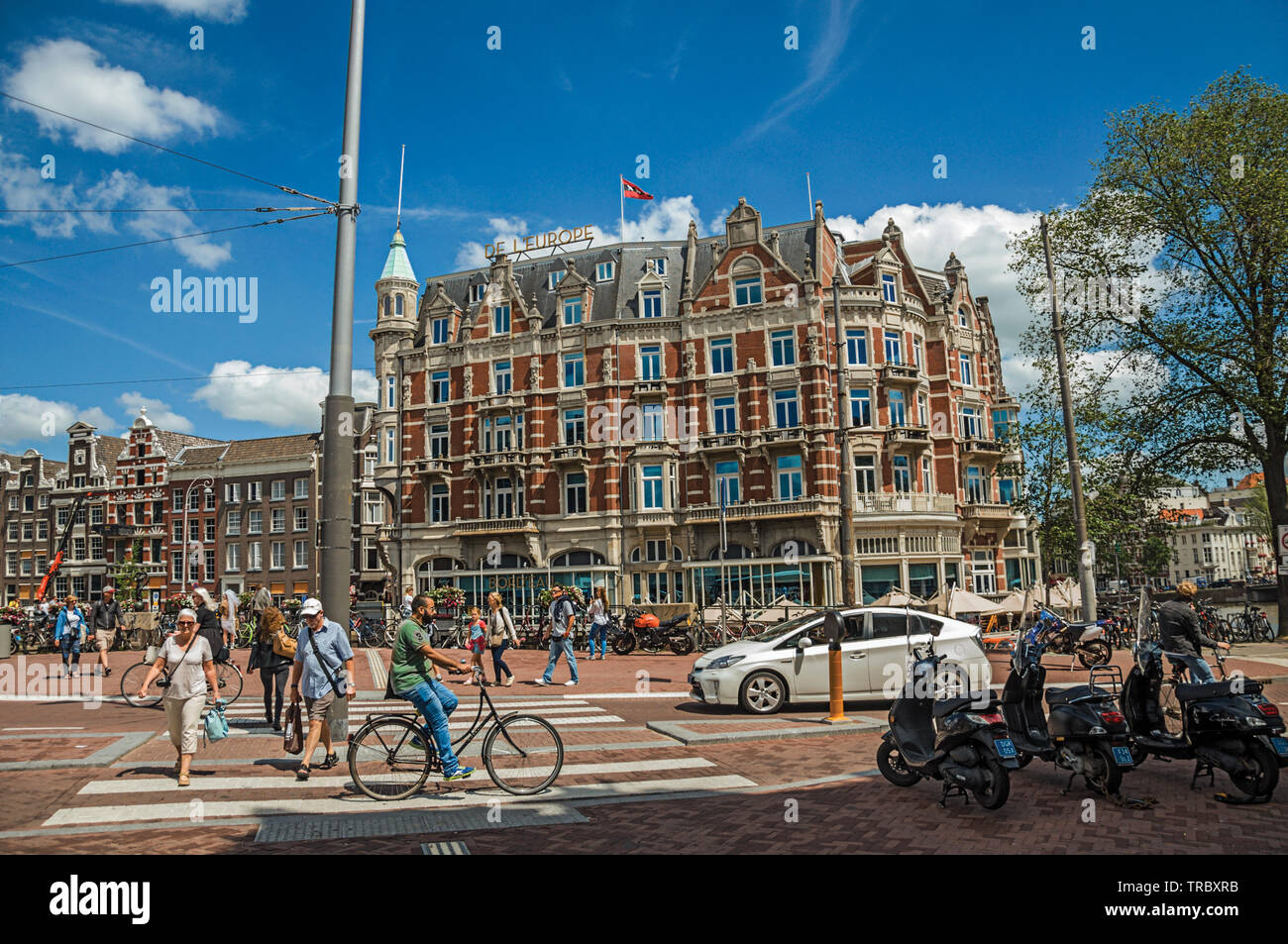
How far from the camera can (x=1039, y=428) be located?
2547 centimetres

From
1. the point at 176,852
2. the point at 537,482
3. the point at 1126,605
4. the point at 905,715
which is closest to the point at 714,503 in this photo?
the point at 537,482

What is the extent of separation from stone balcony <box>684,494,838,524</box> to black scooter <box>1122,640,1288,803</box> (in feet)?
87.1

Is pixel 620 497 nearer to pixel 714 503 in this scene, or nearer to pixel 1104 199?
pixel 714 503

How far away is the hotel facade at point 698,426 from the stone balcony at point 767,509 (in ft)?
0.30

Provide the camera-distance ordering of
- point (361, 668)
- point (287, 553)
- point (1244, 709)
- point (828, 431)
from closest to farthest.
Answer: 1. point (1244, 709)
2. point (361, 668)
3. point (828, 431)
4. point (287, 553)

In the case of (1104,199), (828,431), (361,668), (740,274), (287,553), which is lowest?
(361,668)

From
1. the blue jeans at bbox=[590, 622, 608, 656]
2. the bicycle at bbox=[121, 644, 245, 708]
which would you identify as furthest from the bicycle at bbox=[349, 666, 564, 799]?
the blue jeans at bbox=[590, 622, 608, 656]

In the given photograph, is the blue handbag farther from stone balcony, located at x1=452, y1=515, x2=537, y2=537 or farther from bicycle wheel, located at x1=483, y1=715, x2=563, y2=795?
stone balcony, located at x1=452, y1=515, x2=537, y2=537

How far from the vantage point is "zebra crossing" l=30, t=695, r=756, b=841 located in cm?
708

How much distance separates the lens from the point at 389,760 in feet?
26.1

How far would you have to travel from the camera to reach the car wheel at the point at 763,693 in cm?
1288

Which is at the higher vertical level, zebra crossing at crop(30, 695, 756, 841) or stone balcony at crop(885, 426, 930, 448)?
stone balcony at crop(885, 426, 930, 448)
